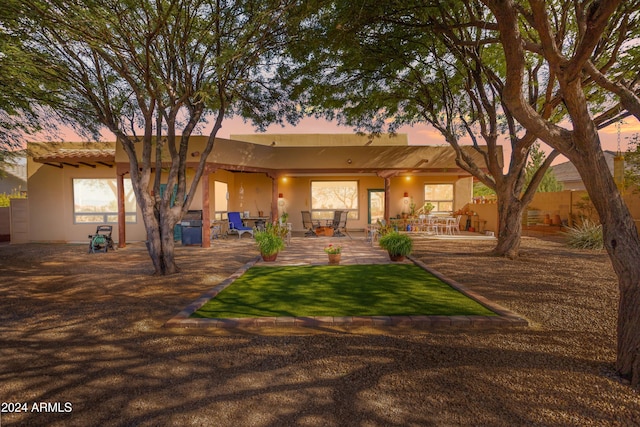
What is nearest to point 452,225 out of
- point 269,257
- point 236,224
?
point 236,224

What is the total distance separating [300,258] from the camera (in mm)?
8531

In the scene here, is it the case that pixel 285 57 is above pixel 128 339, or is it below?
above

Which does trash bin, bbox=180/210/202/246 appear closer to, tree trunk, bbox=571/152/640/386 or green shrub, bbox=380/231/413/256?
green shrub, bbox=380/231/413/256

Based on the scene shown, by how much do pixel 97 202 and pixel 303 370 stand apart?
13.2m

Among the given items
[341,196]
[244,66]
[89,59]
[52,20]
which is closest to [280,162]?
[341,196]

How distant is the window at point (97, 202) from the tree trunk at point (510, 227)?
12.4 metres

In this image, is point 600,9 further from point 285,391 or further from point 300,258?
point 300,258

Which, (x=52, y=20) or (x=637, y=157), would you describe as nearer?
(x=52, y=20)

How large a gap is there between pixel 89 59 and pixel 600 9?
844 centimetres

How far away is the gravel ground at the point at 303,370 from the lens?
2.30m

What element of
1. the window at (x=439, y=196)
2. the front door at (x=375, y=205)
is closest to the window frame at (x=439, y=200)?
the window at (x=439, y=196)

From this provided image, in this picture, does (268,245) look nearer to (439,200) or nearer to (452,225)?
(452,225)

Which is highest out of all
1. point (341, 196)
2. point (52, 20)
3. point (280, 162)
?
point (52, 20)

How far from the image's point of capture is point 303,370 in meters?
2.88
